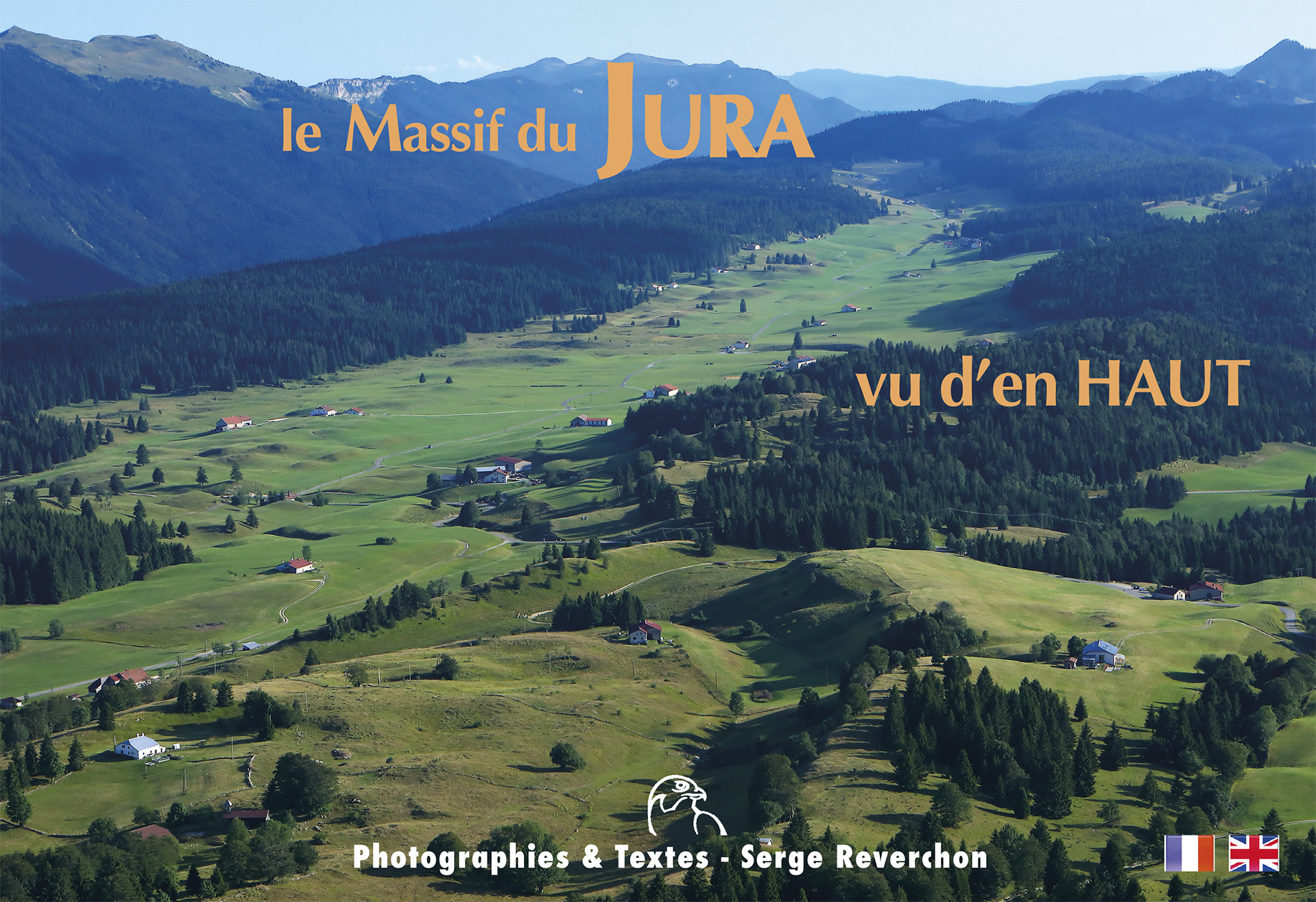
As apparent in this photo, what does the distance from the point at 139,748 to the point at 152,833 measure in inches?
673

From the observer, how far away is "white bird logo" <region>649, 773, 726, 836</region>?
9862 cm

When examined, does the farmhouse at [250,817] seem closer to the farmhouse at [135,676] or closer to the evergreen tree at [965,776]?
the farmhouse at [135,676]

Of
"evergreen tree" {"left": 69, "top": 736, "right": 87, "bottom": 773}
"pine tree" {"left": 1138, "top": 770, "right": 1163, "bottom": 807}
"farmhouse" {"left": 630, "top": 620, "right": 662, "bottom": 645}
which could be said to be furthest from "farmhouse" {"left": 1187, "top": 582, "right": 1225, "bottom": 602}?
"evergreen tree" {"left": 69, "top": 736, "right": 87, "bottom": 773}

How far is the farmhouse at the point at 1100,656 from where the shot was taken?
131125mm

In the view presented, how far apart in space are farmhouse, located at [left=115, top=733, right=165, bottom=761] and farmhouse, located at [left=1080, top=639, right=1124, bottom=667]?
3163 inches

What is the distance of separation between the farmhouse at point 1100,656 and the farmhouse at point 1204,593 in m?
39.3

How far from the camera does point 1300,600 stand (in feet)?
541

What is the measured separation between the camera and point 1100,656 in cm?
13188

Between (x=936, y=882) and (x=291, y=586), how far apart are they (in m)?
128

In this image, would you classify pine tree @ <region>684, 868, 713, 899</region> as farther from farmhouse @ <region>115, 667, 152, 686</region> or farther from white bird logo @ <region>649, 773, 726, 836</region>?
farmhouse @ <region>115, 667, 152, 686</region>

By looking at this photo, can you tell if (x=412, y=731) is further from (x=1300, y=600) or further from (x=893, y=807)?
(x=1300, y=600)

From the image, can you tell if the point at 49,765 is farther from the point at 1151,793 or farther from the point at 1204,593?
the point at 1204,593

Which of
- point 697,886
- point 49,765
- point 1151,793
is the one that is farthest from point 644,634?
point 697,886

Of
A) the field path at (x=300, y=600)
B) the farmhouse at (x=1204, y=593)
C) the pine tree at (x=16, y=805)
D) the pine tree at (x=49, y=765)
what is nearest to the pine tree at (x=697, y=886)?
the pine tree at (x=16, y=805)
